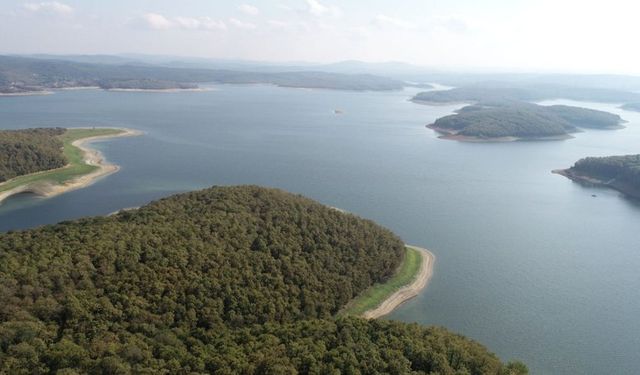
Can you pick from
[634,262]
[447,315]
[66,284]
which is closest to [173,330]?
[66,284]

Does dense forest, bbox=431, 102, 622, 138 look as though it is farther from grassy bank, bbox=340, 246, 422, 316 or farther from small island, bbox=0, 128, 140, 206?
small island, bbox=0, 128, 140, 206

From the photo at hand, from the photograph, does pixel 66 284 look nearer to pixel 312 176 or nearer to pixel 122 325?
pixel 122 325

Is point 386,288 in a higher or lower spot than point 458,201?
lower

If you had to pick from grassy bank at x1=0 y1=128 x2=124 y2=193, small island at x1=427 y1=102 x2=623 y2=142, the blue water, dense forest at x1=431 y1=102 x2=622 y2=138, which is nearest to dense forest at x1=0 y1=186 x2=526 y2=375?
the blue water

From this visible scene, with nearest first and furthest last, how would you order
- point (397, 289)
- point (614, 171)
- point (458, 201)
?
1. point (397, 289)
2. point (458, 201)
3. point (614, 171)

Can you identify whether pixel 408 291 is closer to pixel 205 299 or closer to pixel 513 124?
pixel 205 299

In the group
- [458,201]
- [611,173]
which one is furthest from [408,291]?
[611,173]
